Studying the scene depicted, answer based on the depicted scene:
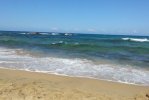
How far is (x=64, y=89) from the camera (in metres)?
6.52

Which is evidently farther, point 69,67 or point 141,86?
point 69,67

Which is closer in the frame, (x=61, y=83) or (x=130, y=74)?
(x=61, y=83)

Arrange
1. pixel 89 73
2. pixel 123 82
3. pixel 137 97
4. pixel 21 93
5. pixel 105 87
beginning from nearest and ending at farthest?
pixel 21 93 < pixel 137 97 < pixel 105 87 < pixel 123 82 < pixel 89 73

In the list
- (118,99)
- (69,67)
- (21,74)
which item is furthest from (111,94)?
(69,67)

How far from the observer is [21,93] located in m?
5.79

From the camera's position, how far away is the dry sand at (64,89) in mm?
5720

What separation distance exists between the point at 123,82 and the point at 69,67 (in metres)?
3.06

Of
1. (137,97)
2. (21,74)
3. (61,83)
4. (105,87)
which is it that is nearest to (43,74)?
(21,74)

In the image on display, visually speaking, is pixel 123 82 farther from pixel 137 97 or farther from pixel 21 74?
pixel 21 74

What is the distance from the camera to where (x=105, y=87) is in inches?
290

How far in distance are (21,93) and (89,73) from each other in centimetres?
409

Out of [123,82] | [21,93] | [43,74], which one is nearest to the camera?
[21,93]

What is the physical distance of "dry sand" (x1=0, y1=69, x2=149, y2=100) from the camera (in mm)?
5720

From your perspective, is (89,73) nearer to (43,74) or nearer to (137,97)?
(43,74)
